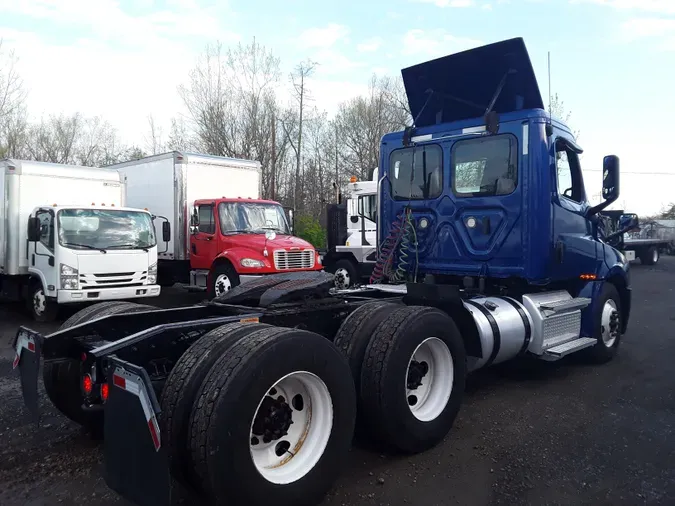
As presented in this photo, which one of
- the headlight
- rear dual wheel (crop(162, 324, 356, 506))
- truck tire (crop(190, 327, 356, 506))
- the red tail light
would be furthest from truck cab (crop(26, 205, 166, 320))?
truck tire (crop(190, 327, 356, 506))

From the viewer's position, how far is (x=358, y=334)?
432 cm

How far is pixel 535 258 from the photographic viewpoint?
19.9 ft

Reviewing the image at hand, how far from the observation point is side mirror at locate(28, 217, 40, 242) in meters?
10.4

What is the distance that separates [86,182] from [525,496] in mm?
11213

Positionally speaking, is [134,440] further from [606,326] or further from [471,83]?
[606,326]

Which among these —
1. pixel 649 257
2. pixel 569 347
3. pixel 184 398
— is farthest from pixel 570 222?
pixel 649 257

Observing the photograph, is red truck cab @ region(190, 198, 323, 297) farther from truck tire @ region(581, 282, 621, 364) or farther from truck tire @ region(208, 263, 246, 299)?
truck tire @ region(581, 282, 621, 364)

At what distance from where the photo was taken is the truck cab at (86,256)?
10141mm

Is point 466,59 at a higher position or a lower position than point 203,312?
higher

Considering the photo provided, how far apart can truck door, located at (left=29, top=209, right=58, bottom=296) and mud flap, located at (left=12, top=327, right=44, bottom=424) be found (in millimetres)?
6836

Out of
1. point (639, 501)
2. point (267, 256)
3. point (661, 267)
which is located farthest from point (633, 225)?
point (661, 267)

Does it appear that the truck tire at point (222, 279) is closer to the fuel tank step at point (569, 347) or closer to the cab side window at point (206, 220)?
the cab side window at point (206, 220)

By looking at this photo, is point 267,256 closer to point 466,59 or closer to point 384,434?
point 466,59

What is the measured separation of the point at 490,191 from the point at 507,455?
3.01 m
